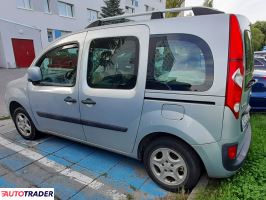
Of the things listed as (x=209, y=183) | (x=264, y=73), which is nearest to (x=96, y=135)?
(x=209, y=183)

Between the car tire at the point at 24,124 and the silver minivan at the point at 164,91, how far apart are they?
33.1 inches

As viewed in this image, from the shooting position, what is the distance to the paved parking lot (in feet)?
8.35

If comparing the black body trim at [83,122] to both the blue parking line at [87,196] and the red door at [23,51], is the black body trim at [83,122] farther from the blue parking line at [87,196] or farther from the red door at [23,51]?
the red door at [23,51]

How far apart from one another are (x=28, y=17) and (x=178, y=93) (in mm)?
17322

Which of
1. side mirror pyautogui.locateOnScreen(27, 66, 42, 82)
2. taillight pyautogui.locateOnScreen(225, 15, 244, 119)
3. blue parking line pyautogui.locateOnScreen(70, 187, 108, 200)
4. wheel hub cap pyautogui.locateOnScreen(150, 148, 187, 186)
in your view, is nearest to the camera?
taillight pyautogui.locateOnScreen(225, 15, 244, 119)

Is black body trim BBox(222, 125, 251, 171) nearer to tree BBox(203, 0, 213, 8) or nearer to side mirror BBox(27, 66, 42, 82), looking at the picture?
side mirror BBox(27, 66, 42, 82)

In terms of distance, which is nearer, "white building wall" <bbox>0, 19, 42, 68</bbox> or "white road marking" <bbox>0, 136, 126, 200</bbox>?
"white road marking" <bbox>0, 136, 126, 200</bbox>

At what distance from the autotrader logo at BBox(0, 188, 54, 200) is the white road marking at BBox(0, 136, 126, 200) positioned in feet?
1.23

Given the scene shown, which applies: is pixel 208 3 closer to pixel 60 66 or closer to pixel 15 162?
pixel 60 66

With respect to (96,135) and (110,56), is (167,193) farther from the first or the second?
(110,56)

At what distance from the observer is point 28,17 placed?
16219 mm

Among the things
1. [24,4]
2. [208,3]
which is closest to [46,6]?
[24,4]

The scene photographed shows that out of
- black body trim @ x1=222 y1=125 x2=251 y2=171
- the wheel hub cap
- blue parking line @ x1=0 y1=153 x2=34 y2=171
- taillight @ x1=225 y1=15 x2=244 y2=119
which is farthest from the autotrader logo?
taillight @ x1=225 y1=15 x2=244 y2=119

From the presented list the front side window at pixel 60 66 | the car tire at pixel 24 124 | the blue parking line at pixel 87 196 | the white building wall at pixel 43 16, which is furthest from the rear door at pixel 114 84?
the white building wall at pixel 43 16
